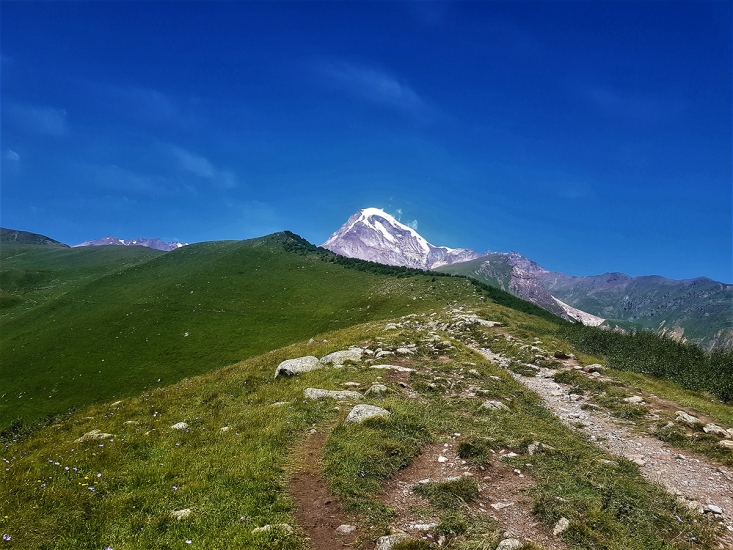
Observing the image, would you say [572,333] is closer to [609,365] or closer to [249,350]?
[609,365]

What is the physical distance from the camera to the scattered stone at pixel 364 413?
13.0 m

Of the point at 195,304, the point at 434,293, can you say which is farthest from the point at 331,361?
the point at 195,304

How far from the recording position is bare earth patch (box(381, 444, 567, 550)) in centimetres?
794

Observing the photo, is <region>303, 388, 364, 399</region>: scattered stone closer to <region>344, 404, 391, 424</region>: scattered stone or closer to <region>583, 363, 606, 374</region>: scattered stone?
<region>344, 404, 391, 424</region>: scattered stone

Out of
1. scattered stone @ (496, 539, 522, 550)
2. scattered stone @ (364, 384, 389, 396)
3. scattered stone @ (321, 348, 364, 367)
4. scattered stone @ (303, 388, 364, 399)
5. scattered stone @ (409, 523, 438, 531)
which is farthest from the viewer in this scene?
scattered stone @ (321, 348, 364, 367)

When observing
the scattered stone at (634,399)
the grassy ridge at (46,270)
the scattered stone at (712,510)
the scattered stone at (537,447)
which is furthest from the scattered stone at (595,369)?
the grassy ridge at (46,270)

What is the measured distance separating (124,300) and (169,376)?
42042mm

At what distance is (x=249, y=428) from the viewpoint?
1274cm

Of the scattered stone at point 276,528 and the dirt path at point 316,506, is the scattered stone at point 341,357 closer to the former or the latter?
the dirt path at point 316,506

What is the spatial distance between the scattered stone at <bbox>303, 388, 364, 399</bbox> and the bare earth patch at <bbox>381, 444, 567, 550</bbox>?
498cm

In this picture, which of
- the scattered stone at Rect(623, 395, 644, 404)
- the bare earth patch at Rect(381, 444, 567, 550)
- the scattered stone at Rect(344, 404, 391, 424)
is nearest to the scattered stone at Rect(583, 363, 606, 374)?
the scattered stone at Rect(623, 395, 644, 404)

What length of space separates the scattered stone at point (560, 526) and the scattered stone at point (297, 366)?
14.3 meters

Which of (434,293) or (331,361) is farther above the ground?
(434,293)

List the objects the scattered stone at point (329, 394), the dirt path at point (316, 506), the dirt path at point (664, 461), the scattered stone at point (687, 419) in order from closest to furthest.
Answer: the dirt path at point (316, 506)
the dirt path at point (664, 461)
the scattered stone at point (687, 419)
the scattered stone at point (329, 394)
